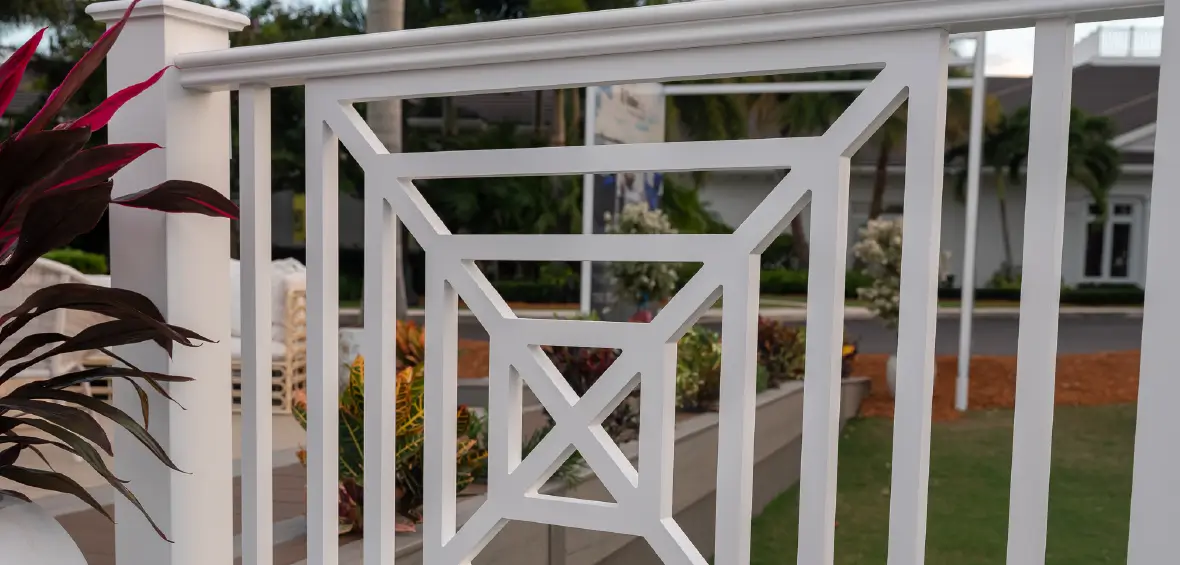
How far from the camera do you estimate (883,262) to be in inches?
260

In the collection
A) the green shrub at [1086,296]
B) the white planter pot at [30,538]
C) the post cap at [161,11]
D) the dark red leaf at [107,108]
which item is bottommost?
the green shrub at [1086,296]

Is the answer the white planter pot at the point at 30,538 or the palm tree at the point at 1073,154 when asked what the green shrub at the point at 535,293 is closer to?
the palm tree at the point at 1073,154

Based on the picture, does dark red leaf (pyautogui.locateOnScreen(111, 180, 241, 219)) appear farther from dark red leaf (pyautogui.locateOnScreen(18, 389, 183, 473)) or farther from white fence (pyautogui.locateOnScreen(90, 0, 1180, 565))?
dark red leaf (pyautogui.locateOnScreen(18, 389, 183, 473))

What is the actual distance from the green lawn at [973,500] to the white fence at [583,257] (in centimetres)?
234

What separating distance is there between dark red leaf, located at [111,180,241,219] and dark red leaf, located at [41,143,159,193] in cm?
4

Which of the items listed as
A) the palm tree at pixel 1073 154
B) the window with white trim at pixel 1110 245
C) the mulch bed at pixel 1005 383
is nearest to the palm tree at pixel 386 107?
the mulch bed at pixel 1005 383

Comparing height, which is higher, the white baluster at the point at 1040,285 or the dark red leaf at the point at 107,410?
the white baluster at the point at 1040,285

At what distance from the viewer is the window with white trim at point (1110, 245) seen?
20.5 meters

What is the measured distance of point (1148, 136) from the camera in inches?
707

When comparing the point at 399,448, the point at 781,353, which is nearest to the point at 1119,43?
the point at 781,353

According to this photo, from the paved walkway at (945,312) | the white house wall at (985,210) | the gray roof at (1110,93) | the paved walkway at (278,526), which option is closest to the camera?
the paved walkway at (278,526)

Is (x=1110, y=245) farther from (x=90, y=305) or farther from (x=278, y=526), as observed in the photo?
(x=90, y=305)

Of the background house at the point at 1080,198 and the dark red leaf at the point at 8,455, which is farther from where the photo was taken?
the background house at the point at 1080,198

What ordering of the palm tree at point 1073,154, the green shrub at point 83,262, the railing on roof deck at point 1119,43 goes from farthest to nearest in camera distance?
the palm tree at point 1073,154 < the railing on roof deck at point 1119,43 < the green shrub at point 83,262
